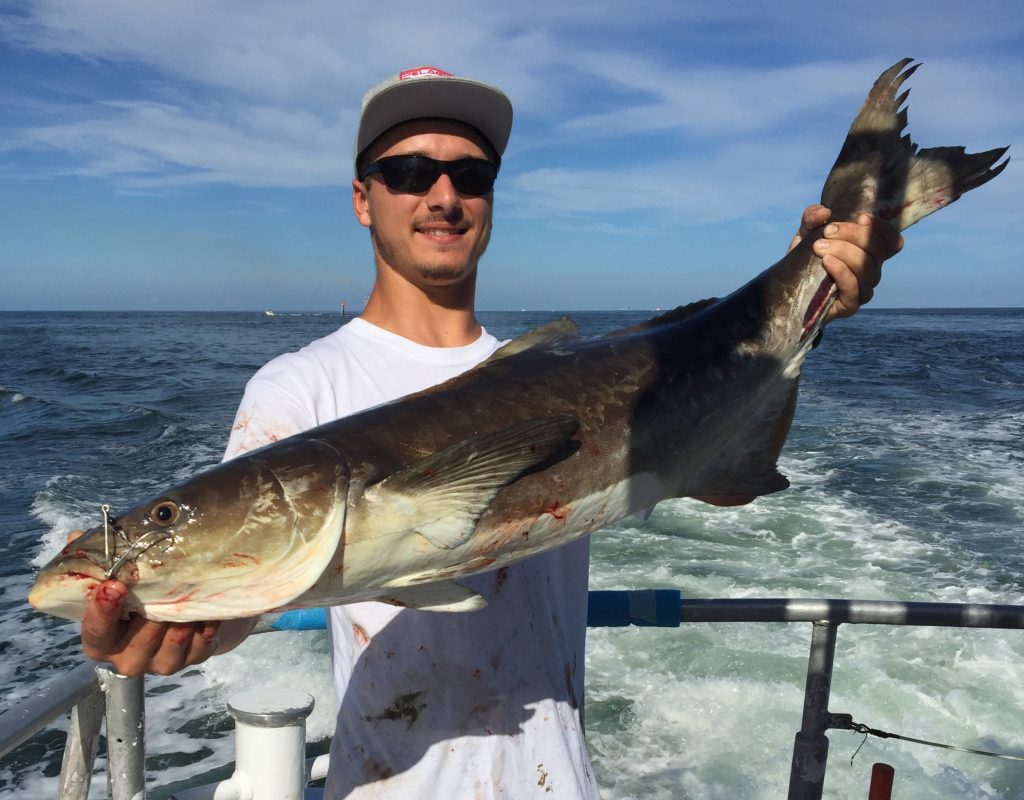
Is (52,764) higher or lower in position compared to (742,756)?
lower

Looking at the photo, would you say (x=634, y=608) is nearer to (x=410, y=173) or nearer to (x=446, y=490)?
(x=446, y=490)

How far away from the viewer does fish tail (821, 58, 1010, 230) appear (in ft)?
9.58

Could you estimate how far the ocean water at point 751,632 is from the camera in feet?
19.3

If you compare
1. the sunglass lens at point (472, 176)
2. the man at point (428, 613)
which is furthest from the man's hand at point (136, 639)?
the sunglass lens at point (472, 176)

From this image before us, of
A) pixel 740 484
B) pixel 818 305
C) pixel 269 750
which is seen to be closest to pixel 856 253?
pixel 818 305

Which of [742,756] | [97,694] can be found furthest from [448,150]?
[742,756]

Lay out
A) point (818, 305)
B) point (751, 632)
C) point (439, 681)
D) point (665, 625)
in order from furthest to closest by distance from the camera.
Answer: point (751, 632)
point (665, 625)
point (818, 305)
point (439, 681)

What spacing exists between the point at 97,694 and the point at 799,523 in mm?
10405

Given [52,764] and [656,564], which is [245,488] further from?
[656,564]

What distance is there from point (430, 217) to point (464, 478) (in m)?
1.02

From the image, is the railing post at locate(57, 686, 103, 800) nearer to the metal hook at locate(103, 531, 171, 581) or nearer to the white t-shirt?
the white t-shirt

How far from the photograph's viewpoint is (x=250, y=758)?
314 centimetres

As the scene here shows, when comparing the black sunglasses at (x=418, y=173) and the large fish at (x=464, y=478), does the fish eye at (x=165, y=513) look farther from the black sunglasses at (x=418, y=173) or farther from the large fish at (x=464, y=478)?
the black sunglasses at (x=418, y=173)

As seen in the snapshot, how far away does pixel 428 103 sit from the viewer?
8.52 ft
